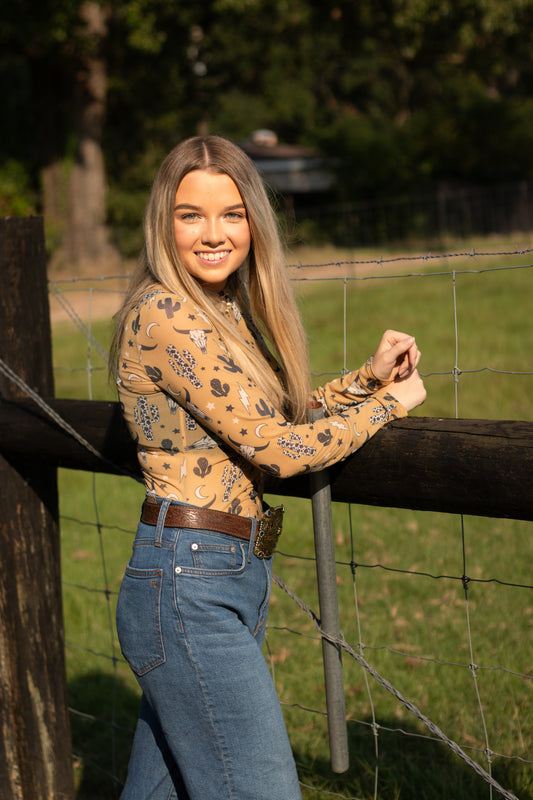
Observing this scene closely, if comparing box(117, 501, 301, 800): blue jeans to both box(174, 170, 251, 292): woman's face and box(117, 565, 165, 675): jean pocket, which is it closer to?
box(117, 565, 165, 675): jean pocket

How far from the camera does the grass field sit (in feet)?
10.2

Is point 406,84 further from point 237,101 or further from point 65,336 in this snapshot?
point 65,336

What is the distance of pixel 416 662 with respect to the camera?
405 centimetres

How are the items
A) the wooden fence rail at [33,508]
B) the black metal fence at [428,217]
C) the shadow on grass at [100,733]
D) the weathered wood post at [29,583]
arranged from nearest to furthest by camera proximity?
the wooden fence rail at [33,508], the weathered wood post at [29,583], the shadow on grass at [100,733], the black metal fence at [428,217]

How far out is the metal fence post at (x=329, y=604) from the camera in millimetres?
2180

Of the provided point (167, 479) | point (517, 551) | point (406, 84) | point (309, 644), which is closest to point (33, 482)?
point (167, 479)

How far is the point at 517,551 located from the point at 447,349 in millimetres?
5458

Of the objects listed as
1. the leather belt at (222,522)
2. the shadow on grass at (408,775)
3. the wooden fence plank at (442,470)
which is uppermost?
the wooden fence plank at (442,470)

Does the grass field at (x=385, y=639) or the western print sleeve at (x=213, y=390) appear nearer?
the western print sleeve at (x=213, y=390)

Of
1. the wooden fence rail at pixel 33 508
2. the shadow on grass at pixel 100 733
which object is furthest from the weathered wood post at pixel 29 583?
the shadow on grass at pixel 100 733

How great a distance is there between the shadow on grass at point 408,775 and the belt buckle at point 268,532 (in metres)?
1.07

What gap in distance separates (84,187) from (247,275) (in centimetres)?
2250

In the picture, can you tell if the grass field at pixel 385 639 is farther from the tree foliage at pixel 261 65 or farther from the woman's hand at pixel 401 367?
the tree foliage at pixel 261 65

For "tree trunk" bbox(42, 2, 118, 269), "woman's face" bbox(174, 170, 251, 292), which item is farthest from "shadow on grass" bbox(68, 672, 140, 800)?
"tree trunk" bbox(42, 2, 118, 269)
